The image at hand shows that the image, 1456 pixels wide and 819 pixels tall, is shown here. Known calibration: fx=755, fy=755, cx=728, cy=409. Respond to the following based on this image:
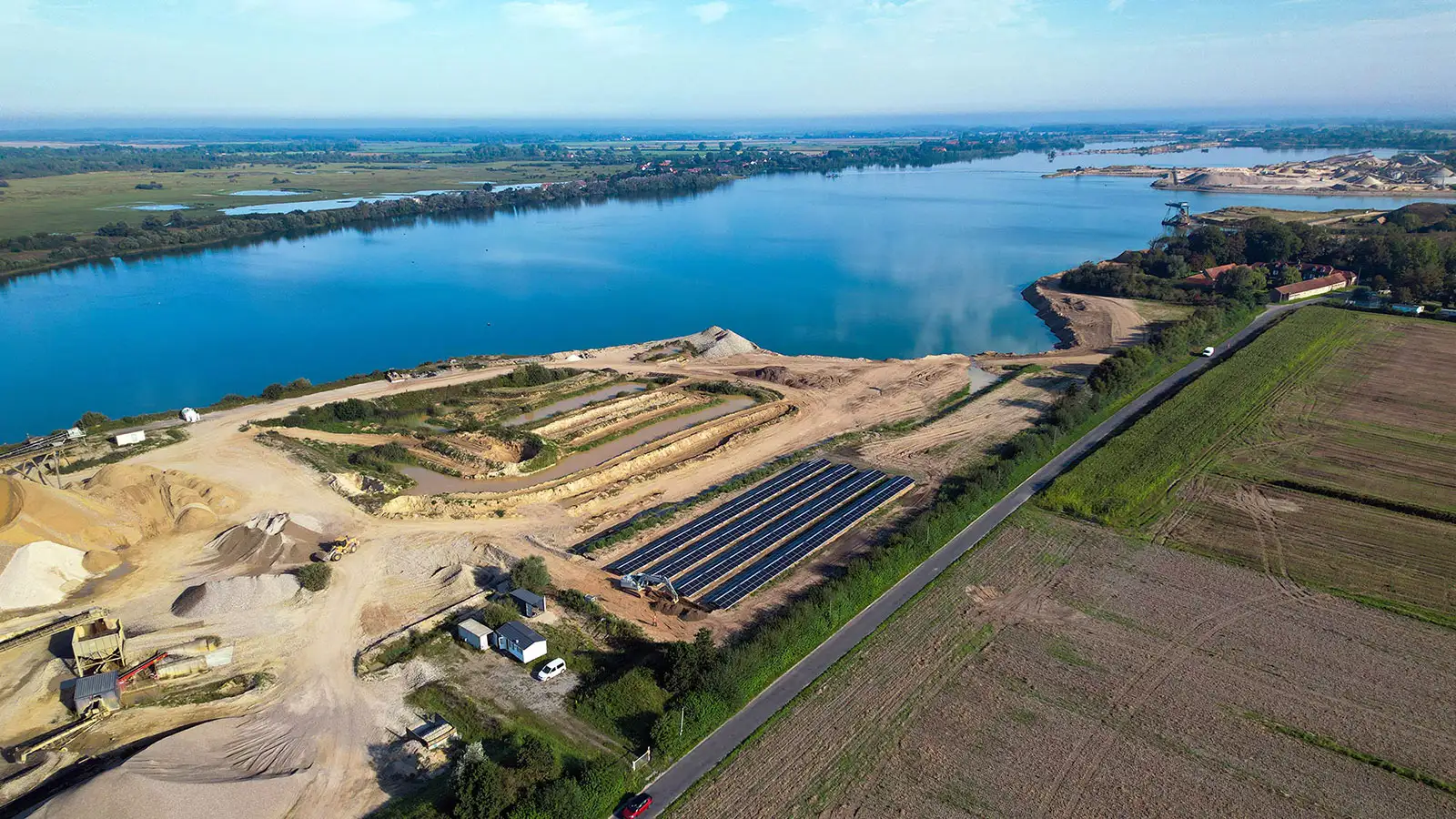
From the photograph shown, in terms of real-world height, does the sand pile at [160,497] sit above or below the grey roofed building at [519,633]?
above

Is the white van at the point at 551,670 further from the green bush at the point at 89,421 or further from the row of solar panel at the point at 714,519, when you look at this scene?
the green bush at the point at 89,421

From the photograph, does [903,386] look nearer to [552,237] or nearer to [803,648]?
[803,648]

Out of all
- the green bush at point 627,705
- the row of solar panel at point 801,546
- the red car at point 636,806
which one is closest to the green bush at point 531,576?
the row of solar panel at point 801,546

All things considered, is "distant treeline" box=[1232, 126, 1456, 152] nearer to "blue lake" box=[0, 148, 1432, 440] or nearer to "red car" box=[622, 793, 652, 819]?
"blue lake" box=[0, 148, 1432, 440]

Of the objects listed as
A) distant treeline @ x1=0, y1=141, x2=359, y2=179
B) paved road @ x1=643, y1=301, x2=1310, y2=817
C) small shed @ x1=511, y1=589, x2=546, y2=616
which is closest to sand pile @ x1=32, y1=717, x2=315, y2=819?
small shed @ x1=511, y1=589, x2=546, y2=616

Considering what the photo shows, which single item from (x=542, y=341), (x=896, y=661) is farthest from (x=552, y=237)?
(x=896, y=661)

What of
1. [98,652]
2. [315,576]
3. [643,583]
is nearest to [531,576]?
[643,583]
